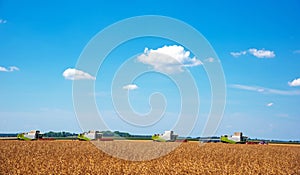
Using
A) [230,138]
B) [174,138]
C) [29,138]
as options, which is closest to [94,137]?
[29,138]

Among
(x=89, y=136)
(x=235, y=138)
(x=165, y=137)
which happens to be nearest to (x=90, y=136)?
(x=89, y=136)

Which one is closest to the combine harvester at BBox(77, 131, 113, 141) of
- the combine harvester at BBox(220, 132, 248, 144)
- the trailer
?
the trailer

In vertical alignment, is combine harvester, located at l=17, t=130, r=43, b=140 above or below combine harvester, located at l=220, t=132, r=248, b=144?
below

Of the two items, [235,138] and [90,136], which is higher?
[235,138]

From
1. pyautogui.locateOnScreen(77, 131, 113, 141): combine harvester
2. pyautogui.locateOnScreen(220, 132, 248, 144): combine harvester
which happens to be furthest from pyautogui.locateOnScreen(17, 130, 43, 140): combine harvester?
pyautogui.locateOnScreen(220, 132, 248, 144): combine harvester

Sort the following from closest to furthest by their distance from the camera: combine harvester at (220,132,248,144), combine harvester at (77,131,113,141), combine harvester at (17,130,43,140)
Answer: combine harvester at (17,130,43,140)
combine harvester at (77,131,113,141)
combine harvester at (220,132,248,144)

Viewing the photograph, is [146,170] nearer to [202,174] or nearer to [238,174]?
[202,174]

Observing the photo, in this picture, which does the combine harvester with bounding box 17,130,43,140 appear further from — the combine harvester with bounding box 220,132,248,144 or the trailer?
the combine harvester with bounding box 220,132,248,144

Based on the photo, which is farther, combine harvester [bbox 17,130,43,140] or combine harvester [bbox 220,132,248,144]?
combine harvester [bbox 220,132,248,144]

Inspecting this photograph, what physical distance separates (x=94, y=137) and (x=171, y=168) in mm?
42785

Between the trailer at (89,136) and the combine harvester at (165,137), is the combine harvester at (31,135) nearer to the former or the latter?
the trailer at (89,136)

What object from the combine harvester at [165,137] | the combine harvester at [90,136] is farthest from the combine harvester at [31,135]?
the combine harvester at [165,137]

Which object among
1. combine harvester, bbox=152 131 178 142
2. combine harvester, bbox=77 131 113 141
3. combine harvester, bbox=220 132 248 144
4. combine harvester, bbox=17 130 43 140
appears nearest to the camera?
combine harvester, bbox=17 130 43 140

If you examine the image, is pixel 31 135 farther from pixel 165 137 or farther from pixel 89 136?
pixel 165 137
